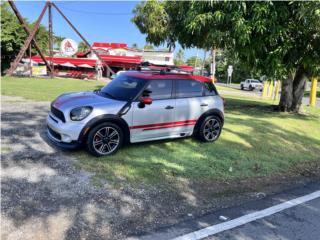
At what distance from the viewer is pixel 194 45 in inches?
562

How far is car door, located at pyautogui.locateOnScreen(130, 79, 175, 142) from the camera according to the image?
19.3ft

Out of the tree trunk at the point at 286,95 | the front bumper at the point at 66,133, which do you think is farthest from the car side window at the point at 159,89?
the tree trunk at the point at 286,95

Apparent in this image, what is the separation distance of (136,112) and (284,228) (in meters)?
3.25

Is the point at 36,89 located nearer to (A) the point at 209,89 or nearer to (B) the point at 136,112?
(A) the point at 209,89

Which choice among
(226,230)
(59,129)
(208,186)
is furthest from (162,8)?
(226,230)

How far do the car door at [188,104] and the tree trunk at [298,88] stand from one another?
24.5 ft

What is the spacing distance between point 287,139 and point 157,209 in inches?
209

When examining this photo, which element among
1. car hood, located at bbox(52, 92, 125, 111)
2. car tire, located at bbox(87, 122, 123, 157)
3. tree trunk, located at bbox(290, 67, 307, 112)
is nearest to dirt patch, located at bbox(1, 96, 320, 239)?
car tire, located at bbox(87, 122, 123, 157)

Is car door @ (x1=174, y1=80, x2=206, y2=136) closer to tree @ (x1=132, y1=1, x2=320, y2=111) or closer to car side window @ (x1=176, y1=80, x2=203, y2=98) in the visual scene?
car side window @ (x1=176, y1=80, x2=203, y2=98)

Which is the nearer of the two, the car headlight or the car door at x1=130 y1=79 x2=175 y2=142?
the car headlight

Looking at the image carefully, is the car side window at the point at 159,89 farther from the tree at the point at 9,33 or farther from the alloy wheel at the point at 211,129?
the tree at the point at 9,33

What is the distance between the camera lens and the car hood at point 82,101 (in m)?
5.55

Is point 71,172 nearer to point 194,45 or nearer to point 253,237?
point 253,237

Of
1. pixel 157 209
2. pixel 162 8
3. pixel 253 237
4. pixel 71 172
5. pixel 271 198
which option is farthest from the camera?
pixel 162 8
